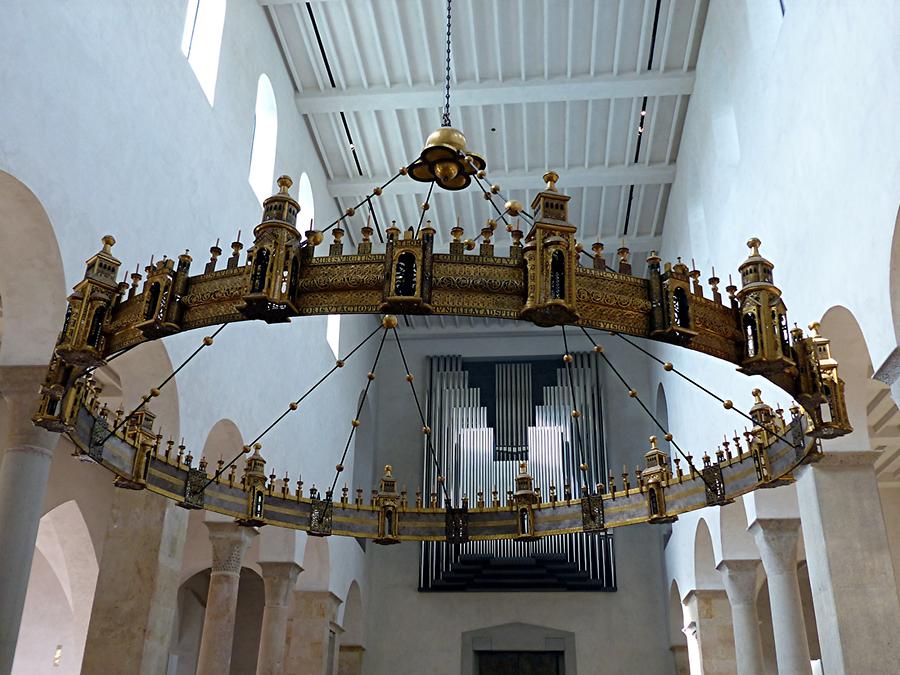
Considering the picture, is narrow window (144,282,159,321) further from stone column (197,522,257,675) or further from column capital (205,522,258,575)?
column capital (205,522,258,575)

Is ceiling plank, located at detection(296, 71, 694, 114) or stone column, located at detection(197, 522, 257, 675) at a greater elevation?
ceiling plank, located at detection(296, 71, 694, 114)

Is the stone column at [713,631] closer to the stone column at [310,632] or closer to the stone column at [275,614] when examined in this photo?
the stone column at [310,632]

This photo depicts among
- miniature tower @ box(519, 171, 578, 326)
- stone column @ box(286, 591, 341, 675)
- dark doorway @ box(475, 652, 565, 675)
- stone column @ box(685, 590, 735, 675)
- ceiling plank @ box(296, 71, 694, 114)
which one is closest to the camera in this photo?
miniature tower @ box(519, 171, 578, 326)

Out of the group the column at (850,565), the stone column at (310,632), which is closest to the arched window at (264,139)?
the stone column at (310,632)

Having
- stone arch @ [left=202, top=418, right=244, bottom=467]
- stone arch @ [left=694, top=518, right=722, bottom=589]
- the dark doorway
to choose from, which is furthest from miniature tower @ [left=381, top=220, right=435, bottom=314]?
the dark doorway

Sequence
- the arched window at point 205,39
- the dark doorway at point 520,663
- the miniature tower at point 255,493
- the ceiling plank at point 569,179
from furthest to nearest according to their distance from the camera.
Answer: the dark doorway at point 520,663 → the ceiling plank at point 569,179 → the arched window at point 205,39 → the miniature tower at point 255,493

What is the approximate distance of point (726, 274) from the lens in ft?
39.1

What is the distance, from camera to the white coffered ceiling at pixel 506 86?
12812mm

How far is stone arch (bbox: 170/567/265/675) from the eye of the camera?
1911 cm

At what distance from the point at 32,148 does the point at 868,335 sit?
6.25 meters

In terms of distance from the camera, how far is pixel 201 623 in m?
19.3

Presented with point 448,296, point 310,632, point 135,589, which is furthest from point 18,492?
point 310,632

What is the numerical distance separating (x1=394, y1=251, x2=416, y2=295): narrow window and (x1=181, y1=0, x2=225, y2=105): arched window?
6407 mm

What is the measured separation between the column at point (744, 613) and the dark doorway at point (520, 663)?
698 cm
